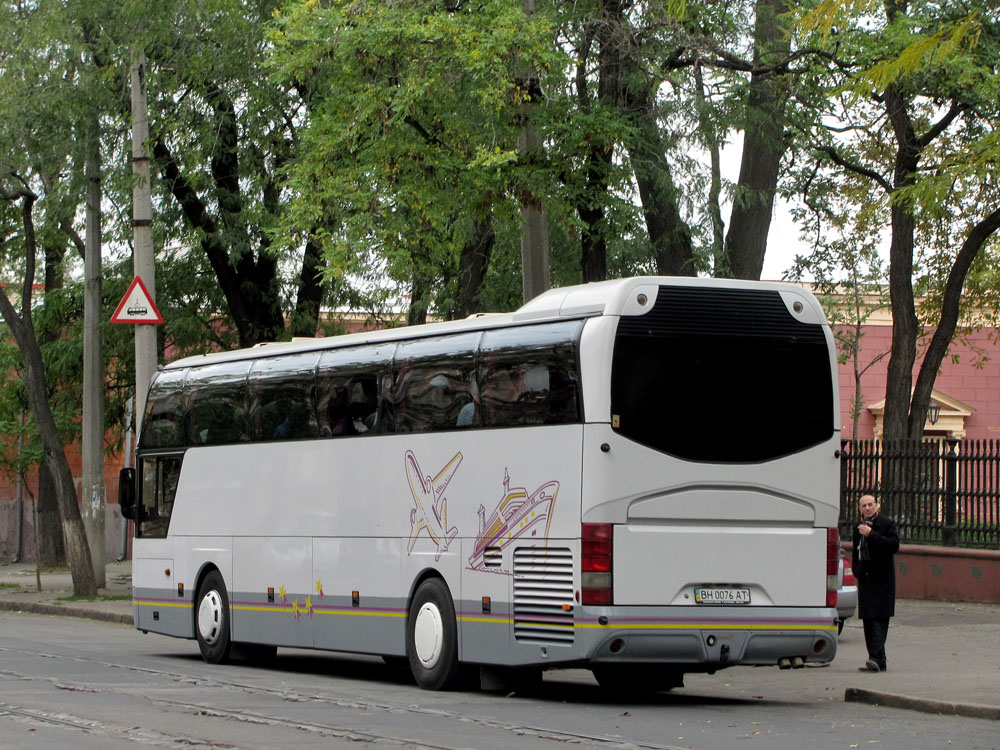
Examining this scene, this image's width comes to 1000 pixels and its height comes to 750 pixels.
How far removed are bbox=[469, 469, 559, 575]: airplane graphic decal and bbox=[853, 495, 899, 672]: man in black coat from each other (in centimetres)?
389

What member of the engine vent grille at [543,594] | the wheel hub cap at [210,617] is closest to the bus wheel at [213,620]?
the wheel hub cap at [210,617]

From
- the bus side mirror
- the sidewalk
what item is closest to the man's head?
the sidewalk

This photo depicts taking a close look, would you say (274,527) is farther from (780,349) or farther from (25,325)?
(25,325)

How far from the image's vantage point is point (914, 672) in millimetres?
15789

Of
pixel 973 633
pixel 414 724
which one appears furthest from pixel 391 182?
pixel 414 724

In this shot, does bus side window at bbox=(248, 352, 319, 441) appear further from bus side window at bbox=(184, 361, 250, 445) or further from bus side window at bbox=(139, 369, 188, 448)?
bus side window at bbox=(139, 369, 188, 448)

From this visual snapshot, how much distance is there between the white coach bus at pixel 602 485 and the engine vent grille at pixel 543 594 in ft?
0.07

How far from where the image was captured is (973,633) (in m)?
19.4

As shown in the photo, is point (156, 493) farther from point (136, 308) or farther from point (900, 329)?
point (900, 329)

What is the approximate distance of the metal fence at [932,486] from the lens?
22.8 m

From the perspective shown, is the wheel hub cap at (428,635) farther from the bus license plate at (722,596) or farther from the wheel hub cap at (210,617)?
the wheel hub cap at (210,617)

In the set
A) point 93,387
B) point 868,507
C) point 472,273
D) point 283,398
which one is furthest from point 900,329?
point 93,387

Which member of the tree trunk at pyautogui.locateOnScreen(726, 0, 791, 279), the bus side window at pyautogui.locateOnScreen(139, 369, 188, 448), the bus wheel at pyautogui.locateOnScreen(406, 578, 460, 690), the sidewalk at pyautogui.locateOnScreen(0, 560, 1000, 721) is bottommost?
the sidewalk at pyautogui.locateOnScreen(0, 560, 1000, 721)

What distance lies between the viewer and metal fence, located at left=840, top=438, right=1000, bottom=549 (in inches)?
897
